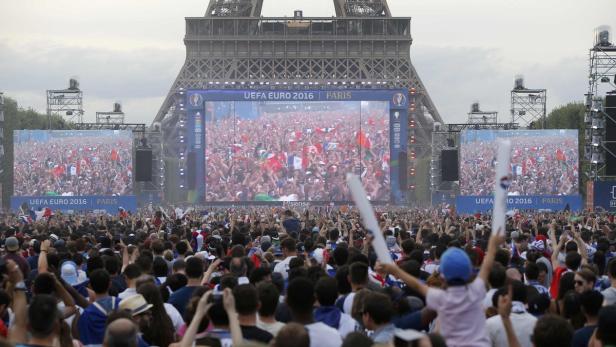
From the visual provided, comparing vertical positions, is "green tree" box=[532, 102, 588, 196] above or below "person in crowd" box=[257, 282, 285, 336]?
above

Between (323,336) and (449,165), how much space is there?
44135 mm

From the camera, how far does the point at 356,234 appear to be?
19453 millimetres

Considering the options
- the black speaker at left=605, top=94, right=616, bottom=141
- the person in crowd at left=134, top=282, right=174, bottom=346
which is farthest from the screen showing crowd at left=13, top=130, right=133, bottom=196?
the person in crowd at left=134, top=282, right=174, bottom=346

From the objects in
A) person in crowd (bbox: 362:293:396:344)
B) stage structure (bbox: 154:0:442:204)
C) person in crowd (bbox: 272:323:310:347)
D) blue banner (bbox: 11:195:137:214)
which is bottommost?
blue banner (bbox: 11:195:137:214)

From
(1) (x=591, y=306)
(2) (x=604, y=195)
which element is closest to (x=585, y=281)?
(1) (x=591, y=306)

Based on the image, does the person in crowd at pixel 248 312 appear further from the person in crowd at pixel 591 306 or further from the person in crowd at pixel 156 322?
the person in crowd at pixel 591 306

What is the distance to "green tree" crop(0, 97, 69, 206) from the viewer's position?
65250 mm

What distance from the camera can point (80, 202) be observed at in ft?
173

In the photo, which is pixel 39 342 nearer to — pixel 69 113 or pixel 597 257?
pixel 597 257

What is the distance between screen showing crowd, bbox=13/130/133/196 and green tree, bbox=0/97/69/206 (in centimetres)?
799

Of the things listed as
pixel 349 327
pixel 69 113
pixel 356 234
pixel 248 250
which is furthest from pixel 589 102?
pixel 69 113

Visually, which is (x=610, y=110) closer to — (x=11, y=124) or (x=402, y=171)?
(x=402, y=171)

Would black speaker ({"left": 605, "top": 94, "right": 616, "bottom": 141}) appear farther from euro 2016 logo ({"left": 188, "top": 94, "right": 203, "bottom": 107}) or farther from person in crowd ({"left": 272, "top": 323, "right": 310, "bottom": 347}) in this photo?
person in crowd ({"left": 272, "top": 323, "right": 310, "bottom": 347})

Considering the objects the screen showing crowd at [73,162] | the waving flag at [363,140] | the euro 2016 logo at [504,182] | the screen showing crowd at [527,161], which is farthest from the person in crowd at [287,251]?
the screen showing crowd at [73,162]
